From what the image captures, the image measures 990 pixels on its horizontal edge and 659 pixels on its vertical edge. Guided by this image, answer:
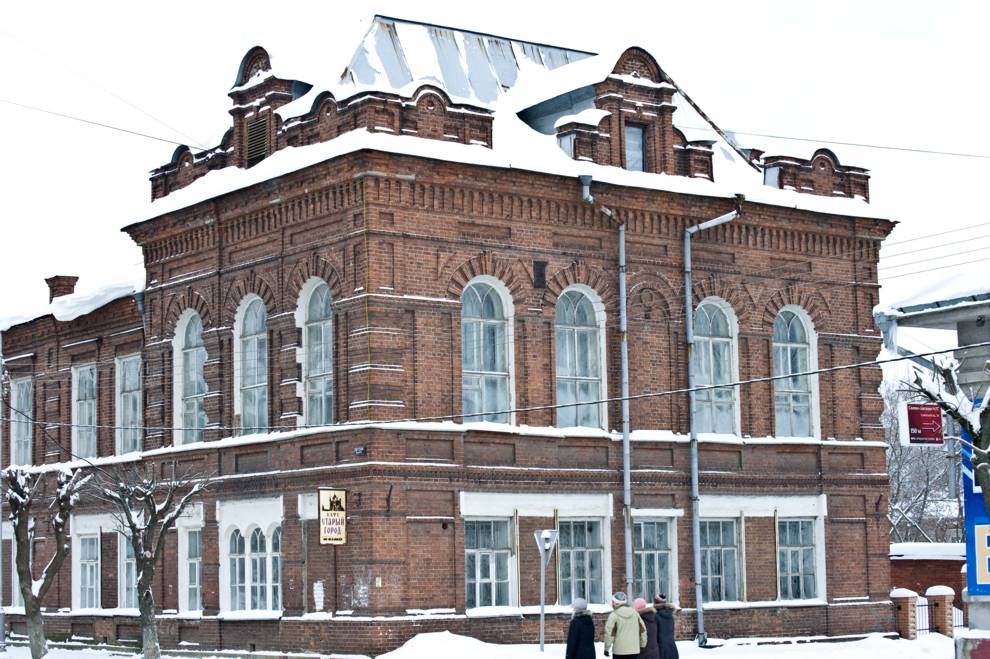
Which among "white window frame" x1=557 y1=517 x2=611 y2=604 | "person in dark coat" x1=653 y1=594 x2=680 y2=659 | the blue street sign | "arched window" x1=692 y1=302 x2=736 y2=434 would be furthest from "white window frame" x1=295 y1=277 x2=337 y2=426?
the blue street sign

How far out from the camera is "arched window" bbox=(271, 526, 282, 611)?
3347cm

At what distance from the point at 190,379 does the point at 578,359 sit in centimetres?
843

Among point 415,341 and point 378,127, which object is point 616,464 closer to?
point 415,341

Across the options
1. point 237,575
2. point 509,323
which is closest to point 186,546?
point 237,575

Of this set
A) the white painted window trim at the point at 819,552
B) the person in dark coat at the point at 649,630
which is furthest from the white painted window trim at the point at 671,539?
the person in dark coat at the point at 649,630

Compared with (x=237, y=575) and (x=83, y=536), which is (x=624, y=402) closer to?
(x=237, y=575)

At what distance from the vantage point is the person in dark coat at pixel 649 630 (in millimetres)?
24594

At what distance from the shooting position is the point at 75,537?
40781 millimetres

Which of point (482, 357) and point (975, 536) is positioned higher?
point (482, 357)

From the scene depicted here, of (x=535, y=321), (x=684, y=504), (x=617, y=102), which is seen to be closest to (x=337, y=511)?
(x=535, y=321)

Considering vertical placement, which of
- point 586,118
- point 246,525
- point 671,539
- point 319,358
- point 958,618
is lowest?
point 958,618

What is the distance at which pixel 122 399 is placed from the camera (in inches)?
1593

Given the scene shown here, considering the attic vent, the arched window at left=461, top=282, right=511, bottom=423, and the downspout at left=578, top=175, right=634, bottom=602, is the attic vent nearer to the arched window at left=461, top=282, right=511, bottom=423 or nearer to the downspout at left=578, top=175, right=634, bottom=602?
the arched window at left=461, top=282, right=511, bottom=423

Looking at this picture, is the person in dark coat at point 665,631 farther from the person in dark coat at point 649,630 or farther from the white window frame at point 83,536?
the white window frame at point 83,536
